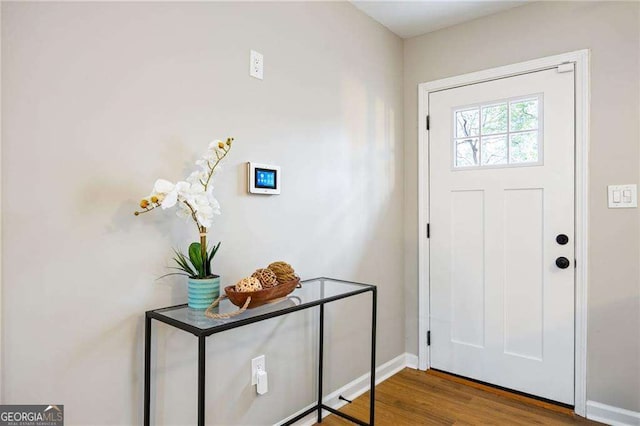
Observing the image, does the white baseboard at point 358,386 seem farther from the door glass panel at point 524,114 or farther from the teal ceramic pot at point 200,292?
the door glass panel at point 524,114

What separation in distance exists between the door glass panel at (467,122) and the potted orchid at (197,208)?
1755mm

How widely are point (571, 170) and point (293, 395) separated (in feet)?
6.39

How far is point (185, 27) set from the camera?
1489mm

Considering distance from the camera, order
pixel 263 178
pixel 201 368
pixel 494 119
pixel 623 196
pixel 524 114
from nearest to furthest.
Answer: pixel 201 368, pixel 263 178, pixel 623 196, pixel 524 114, pixel 494 119

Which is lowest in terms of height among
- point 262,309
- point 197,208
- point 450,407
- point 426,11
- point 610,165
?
point 450,407

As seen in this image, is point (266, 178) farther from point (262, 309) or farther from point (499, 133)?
point (499, 133)

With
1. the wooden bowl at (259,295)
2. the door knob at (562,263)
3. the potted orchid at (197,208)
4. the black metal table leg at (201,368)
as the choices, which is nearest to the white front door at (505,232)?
the door knob at (562,263)

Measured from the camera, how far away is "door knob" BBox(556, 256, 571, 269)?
2182 mm

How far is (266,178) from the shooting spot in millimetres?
1770

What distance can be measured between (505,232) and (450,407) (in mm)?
1085

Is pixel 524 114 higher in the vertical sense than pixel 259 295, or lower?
higher

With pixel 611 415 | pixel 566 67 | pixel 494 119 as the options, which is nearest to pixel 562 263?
pixel 611 415

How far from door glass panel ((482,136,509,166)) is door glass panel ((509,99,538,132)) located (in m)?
0.10

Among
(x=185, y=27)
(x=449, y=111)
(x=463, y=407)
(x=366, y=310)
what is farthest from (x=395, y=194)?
(x=185, y=27)
